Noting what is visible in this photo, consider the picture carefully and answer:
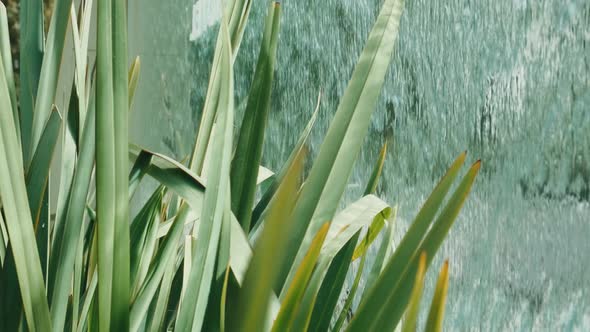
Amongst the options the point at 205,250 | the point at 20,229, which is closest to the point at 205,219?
the point at 205,250

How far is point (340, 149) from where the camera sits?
0.58 m

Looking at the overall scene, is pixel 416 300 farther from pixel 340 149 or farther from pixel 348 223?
pixel 348 223

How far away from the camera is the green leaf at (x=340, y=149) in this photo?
22.3 inches

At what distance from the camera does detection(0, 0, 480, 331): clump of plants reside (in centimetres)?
43

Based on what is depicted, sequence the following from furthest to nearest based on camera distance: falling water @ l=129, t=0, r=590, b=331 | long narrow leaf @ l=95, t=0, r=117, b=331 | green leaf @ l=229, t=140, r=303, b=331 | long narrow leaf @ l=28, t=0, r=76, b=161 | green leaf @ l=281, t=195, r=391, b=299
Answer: falling water @ l=129, t=0, r=590, b=331 < long narrow leaf @ l=28, t=0, r=76, b=161 < green leaf @ l=281, t=195, r=391, b=299 < long narrow leaf @ l=95, t=0, r=117, b=331 < green leaf @ l=229, t=140, r=303, b=331

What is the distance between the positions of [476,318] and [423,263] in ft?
3.18

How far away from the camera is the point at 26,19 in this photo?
2.75 feet

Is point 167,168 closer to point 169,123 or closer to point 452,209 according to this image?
point 452,209

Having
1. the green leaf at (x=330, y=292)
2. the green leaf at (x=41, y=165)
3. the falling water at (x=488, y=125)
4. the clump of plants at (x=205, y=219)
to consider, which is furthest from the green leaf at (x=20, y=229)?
the falling water at (x=488, y=125)

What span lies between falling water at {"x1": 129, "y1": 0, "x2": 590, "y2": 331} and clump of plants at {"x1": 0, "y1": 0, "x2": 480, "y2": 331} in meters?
0.42

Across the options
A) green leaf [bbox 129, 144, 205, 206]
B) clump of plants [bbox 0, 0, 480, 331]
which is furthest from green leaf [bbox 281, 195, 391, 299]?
green leaf [bbox 129, 144, 205, 206]

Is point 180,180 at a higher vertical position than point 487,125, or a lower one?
higher

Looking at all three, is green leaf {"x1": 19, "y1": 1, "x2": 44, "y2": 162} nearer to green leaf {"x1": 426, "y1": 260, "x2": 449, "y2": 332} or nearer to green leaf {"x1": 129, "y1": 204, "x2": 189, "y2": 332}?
green leaf {"x1": 129, "y1": 204, "x2": 189, "y2": 332}

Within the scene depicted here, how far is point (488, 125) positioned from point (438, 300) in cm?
93
